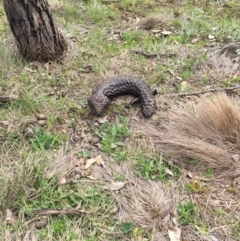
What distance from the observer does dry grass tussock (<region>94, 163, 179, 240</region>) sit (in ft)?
7.69

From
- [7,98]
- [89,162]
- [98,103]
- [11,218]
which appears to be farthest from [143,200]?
[7,98]

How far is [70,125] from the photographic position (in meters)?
3.05

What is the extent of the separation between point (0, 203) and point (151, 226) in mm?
972

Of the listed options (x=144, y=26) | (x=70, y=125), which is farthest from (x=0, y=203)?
(x=144, y=26)

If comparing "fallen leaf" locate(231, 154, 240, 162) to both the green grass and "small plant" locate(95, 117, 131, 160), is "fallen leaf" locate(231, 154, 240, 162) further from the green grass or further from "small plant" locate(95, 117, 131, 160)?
"small plant" locate(95, 117, 131, 160)

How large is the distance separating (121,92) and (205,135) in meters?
0.89

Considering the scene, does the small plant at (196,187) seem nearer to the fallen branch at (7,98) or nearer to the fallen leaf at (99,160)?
the fallen leaf at (99,160)

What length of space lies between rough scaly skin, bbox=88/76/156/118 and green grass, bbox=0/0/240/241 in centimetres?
9

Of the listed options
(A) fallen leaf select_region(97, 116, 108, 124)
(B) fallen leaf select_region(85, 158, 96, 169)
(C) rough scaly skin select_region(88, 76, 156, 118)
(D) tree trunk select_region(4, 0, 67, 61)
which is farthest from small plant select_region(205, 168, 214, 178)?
(D) tree trunk select_region(4, 0, 67, 61)

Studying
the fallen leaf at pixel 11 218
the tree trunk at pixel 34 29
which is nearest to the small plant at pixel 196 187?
the fallen leaf at pixel 11 218

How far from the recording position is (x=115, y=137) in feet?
9.63

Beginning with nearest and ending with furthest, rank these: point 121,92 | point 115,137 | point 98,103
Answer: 1. point 115,137
2. point 98,103
3. point 121,92

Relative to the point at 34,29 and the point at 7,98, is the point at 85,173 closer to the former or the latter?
the point at 7,98

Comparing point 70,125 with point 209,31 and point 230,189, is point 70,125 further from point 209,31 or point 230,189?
point 209,31
